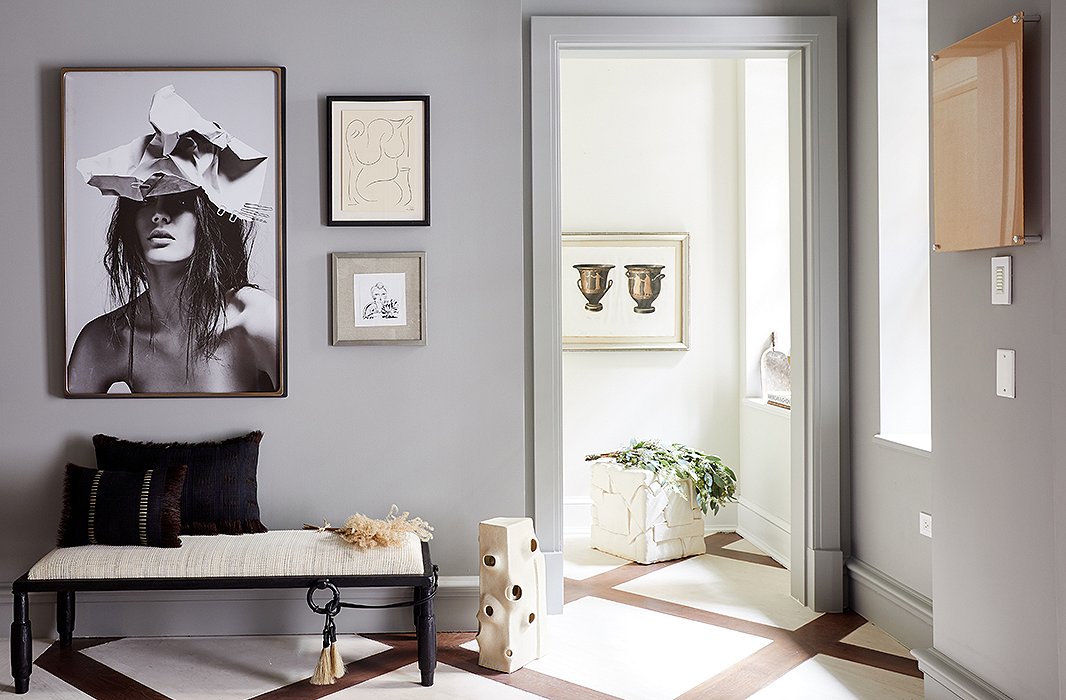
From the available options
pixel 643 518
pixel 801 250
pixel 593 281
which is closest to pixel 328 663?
pixel 643 518

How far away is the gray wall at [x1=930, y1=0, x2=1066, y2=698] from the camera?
2.26 metres

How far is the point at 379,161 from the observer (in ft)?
11.7

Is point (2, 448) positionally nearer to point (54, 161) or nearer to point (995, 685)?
point (54, 161)

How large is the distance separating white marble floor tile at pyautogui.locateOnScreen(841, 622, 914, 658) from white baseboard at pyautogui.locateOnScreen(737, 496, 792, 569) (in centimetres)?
85

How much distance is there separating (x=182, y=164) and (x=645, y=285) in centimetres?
259

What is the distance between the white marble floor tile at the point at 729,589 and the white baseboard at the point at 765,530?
0.49 feet

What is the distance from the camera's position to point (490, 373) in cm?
365

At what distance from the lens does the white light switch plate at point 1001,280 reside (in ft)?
7.88

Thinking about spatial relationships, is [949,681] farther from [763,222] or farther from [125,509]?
[763,222]

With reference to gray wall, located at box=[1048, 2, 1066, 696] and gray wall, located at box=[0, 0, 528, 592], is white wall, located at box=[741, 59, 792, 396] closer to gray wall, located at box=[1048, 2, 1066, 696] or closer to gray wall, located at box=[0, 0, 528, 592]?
gray wall, located at box=[0, 0, 528, 592]

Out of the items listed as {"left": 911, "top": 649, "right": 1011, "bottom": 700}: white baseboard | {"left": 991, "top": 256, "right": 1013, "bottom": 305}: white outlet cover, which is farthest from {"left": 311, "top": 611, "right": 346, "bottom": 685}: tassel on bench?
{"left": 991, "top": 256, "right": 1013, "bottom": 305}: white outlet cover

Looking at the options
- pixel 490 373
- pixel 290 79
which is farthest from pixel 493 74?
pixel 490 373

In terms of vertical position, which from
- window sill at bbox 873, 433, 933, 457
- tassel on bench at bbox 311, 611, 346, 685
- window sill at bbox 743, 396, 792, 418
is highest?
window sill at bbox 743, 396, 792, 418

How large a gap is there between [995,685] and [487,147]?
244 cm
